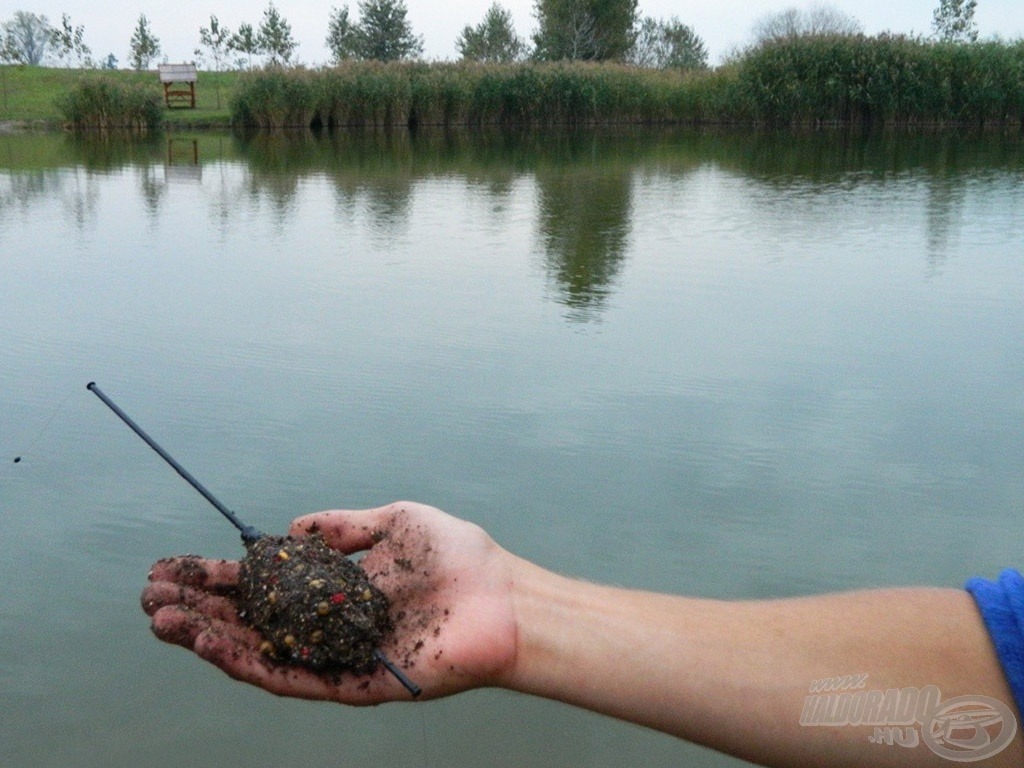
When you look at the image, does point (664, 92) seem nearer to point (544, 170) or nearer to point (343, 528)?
point (544, 170)

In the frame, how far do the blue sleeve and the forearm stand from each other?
0.08 ft

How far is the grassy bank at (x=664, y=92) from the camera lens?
23.4 metres

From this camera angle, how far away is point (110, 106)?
24453 mm

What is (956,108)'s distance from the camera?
2350 centimetres

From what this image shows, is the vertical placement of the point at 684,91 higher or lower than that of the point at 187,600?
higher

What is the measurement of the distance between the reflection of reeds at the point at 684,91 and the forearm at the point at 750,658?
2377 centimetres

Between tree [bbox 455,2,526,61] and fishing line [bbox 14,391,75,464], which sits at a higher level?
tree [bbox 455,2,526,61]

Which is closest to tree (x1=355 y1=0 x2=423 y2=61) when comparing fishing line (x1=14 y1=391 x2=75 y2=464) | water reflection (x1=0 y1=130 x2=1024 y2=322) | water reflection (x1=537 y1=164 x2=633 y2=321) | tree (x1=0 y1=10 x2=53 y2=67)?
tree (x1=0 y1=10 x2=53 y2=67)

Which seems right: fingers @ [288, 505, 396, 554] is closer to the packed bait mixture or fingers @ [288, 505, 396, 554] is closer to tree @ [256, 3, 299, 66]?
the packed bait mixture

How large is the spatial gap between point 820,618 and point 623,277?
17.4 ft

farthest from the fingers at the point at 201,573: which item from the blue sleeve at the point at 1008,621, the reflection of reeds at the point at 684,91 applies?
the reflection of reeds at the point at 684,91

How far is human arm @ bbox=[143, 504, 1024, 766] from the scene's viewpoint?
1433 millimetres

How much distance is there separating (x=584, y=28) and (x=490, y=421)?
41.3 metres

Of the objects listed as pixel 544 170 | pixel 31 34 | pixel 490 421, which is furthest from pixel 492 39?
pixel 490 421
